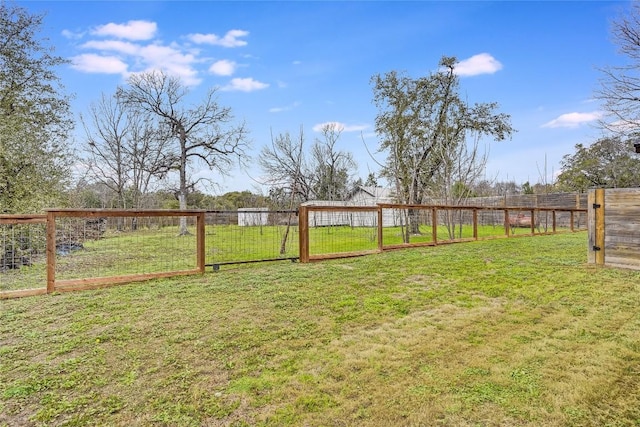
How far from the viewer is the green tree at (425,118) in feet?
40.2

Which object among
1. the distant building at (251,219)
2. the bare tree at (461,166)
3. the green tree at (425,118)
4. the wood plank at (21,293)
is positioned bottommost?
the wood plank at (21,293)

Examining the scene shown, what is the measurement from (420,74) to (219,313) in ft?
40.7

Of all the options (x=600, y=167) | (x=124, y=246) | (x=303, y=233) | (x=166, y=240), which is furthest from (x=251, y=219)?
(x=600, y=167)

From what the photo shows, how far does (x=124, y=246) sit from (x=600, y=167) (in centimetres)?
2358

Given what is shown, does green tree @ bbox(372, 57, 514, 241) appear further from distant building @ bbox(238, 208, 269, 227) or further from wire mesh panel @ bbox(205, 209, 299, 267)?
distant building @ bbox(238, 208, 269, 227)

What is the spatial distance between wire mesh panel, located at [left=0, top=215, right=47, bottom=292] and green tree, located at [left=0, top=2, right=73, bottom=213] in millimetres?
737

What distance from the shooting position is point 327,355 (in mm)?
2135

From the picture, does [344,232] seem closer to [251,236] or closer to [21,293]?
[251,236]

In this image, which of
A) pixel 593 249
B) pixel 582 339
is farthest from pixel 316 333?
pixel 593 249

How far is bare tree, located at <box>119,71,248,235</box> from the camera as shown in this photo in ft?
54.0

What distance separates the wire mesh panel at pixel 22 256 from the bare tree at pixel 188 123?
36.6 feet

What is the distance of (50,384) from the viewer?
5.95ft

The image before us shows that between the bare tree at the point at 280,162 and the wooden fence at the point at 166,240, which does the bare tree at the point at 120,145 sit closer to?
the bare tree at the point at 280,162

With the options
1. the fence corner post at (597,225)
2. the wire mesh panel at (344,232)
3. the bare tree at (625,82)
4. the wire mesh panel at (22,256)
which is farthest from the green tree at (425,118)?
the wire mesh panel at (22,256)
